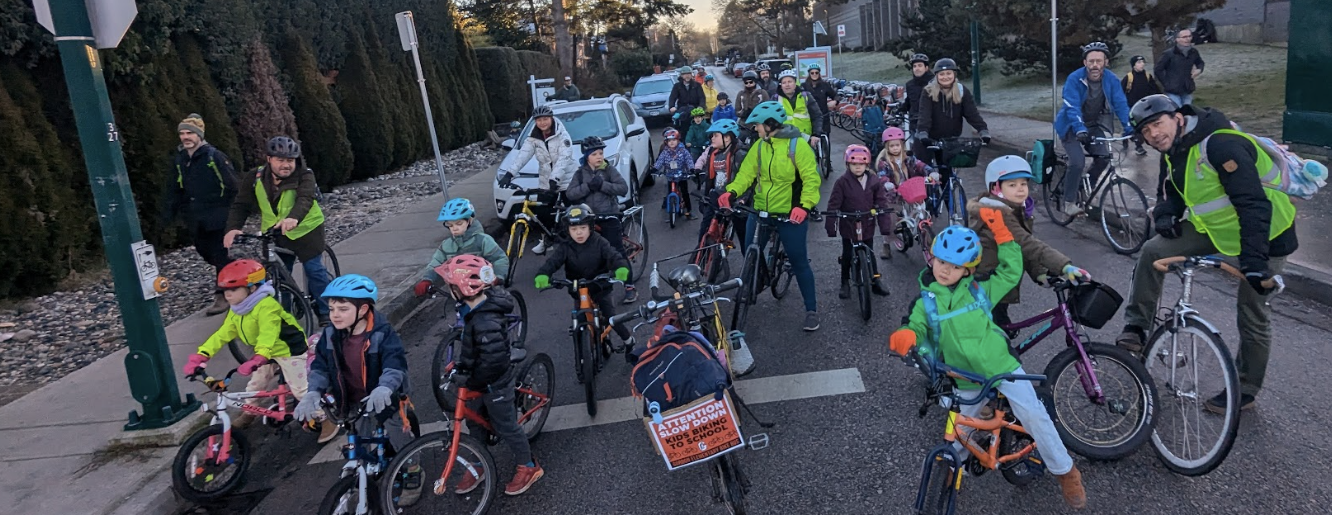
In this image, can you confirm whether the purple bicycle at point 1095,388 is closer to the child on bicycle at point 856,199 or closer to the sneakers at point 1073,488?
the sneakers at point 1073,488

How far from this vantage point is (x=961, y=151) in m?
8.66

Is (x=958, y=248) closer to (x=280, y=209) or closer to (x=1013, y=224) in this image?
(x=1013, y=224)

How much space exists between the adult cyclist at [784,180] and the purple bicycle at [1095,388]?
2.61 m

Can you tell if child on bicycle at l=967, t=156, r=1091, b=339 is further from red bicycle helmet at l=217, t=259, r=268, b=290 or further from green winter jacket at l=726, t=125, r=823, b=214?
red bicycle helmet at l=217, t=259, r=268, b=290

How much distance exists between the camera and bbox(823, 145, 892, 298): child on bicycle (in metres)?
7.31

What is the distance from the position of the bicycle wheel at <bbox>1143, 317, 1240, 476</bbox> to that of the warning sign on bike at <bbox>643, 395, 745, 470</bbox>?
2072mm

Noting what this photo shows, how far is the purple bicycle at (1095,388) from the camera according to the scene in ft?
13.6

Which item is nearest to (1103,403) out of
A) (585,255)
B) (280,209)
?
(585,255)

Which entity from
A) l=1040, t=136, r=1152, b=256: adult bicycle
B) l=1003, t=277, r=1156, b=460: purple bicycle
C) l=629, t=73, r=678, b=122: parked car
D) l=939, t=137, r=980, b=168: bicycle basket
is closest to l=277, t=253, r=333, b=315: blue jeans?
l=1003, t=277, r=1156, b=460: purple bicycle

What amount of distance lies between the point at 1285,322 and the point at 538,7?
146 feet

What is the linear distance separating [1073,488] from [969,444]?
0.55 meters

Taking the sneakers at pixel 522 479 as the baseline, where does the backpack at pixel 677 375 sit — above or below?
above

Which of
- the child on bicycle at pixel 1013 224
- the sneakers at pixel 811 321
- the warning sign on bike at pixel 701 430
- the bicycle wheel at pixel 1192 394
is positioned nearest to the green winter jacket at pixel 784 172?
the sneakers at pixel 811 321

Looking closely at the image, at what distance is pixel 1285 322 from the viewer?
20.4 ft
